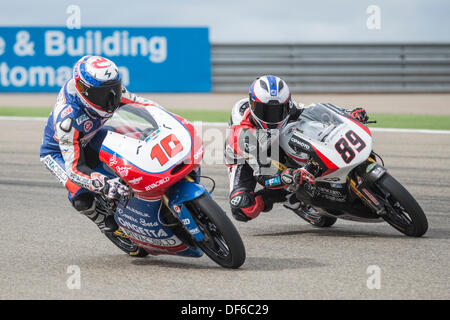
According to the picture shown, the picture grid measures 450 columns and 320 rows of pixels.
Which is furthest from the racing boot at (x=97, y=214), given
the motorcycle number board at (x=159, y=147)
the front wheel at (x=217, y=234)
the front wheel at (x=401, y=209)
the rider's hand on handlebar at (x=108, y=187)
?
the front wheel at (x=401, y=209)

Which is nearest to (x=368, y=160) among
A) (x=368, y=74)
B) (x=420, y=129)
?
(x=420, y=129)

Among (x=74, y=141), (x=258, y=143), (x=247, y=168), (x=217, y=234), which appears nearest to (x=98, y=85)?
(x=74, y=141)

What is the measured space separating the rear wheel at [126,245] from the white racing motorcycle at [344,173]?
124cm

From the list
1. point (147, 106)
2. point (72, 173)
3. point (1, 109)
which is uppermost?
point (147, 106)

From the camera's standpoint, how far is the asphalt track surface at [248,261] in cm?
499

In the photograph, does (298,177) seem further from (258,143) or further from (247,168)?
(247,168)

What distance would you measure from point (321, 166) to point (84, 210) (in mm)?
1786

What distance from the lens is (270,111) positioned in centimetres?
630

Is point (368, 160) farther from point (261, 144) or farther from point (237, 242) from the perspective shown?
point (237, 242)

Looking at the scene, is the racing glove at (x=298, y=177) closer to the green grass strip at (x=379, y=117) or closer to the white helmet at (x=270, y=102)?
the white helmet at (x=270, y=102)

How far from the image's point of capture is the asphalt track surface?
499 centimetres

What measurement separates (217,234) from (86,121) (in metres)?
1.15

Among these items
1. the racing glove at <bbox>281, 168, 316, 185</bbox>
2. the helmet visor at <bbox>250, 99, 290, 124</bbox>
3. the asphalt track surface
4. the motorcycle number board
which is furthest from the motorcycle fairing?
the helmet visor at <bbox>250, 99, 290, 124</bbox>

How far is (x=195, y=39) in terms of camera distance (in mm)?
19141
